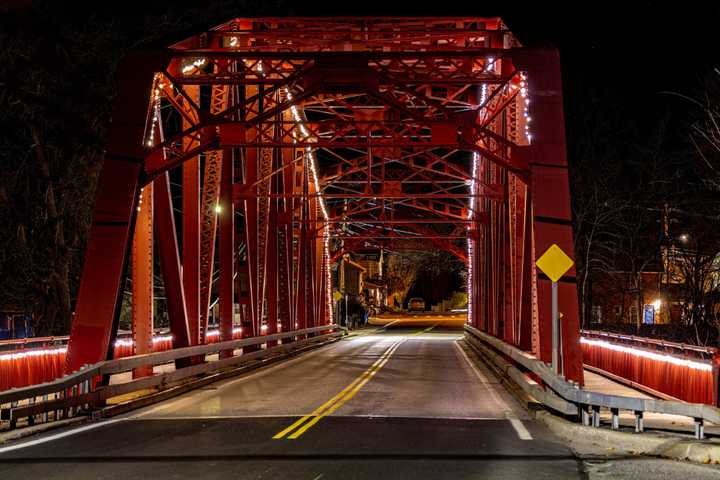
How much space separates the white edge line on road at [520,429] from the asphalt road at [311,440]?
14 millimetres

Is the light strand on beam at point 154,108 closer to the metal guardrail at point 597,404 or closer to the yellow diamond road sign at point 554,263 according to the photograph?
the yellow diamond road sign at point 554,263

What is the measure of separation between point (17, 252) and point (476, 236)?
24580mm

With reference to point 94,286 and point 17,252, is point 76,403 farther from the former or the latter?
point 17,252

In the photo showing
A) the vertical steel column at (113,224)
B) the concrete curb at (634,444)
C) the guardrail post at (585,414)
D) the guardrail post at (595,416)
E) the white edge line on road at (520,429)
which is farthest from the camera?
the vertical steel column at (113,224)

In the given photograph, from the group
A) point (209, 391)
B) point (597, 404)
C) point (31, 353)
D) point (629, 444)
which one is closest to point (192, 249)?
point (209, 391)

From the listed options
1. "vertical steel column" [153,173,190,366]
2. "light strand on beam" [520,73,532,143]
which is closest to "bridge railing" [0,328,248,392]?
"vertical steel column" [153,173,190,366]

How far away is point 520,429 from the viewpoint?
37.6 ft

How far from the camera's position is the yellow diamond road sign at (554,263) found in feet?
44.6

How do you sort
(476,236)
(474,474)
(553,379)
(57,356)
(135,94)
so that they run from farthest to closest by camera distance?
(476,236)
(57,356)
(135,94)
(553,379)
(474,474)

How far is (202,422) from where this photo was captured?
480 inches

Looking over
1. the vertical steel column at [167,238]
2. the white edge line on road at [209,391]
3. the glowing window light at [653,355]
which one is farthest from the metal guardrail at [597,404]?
the vertical steel column at [167,238]

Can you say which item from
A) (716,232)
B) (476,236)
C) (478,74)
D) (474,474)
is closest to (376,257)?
(476,236)

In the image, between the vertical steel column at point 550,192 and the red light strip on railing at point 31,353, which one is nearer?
the vertical steel column at point 550,192

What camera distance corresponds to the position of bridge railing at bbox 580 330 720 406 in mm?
14047
